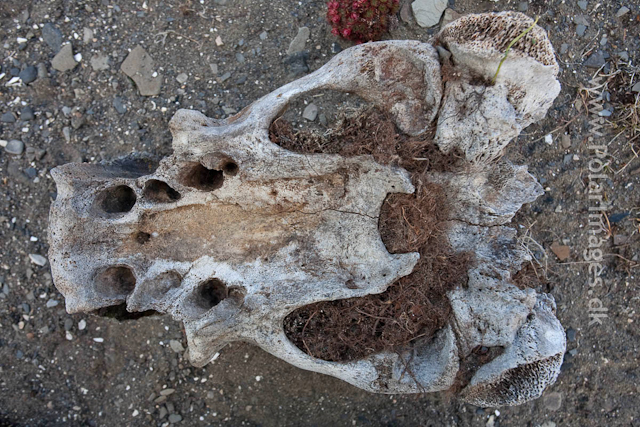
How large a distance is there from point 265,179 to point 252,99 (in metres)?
1.38

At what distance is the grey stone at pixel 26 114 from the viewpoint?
4.06m

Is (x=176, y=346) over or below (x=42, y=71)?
below

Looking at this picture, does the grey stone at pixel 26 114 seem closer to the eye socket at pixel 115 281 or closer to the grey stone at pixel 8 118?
the grey stone at pixel 8 118

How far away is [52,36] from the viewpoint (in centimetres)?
404

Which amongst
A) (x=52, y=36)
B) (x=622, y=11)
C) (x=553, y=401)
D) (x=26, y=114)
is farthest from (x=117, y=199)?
(x=622, y=11)

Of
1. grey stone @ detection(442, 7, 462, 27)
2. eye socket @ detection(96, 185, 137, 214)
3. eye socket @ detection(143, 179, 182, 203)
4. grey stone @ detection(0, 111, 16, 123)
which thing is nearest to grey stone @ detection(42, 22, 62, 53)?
grey stone @ detection(0, 111, 16, 123)

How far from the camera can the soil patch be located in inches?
116

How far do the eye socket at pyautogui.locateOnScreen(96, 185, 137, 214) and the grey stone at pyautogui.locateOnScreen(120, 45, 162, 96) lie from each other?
47.6 inches

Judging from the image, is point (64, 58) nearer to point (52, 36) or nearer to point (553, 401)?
point (52, 36)

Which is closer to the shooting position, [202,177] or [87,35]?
[202,177]

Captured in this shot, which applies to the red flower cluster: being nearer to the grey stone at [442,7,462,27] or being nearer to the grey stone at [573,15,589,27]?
the grey stone at [442,7,462,27]

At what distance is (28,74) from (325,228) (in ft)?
9.98

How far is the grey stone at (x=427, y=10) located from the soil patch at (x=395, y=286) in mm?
1642

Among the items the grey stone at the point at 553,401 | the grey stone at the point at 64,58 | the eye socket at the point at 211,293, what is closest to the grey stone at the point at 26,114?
the grey stone at the point at 64,58
